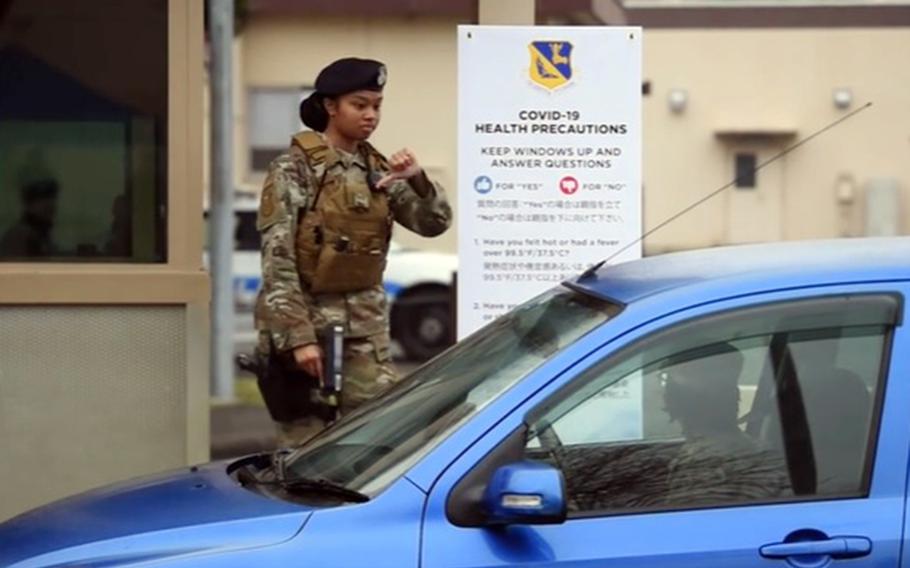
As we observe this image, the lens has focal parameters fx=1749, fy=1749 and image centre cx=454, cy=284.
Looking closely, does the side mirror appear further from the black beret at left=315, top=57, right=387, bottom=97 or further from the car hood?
the black beret at left=315, top=57, right=387, bottom=97

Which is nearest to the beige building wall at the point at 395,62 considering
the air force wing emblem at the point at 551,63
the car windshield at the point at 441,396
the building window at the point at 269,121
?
the building window at the point at 269,121

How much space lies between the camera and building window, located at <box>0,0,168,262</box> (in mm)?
7422

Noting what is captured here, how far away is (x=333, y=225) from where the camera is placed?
6.56m

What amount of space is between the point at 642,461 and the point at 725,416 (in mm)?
234

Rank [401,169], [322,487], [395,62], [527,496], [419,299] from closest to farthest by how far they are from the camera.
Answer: [527,496] → [322,487] → [401,169] → [419,299] → [395,62]

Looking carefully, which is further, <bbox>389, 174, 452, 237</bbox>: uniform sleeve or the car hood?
<bbox>389, 174, 452, 237</bbox>: uniform sleeve

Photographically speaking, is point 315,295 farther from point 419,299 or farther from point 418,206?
point 419,299

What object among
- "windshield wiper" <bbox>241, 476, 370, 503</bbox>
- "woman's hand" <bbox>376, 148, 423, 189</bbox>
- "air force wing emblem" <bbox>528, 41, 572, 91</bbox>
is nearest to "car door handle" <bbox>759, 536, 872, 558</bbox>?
"windshield wiper" <bbox>241, 476, 370, 503</bbox>

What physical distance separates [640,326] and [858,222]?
80.7 feet

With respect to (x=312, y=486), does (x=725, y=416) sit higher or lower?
higher

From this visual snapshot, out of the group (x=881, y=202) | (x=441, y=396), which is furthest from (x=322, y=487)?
(x=881, y=202)

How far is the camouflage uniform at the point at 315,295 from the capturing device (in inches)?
253

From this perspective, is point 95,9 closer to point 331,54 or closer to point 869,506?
point 869,506

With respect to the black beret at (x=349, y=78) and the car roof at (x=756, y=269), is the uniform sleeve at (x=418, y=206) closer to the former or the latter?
the black beret at (x=349, y=78)
